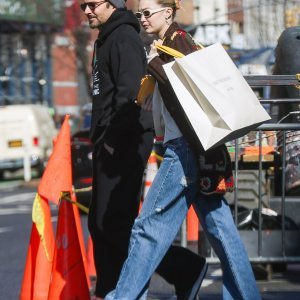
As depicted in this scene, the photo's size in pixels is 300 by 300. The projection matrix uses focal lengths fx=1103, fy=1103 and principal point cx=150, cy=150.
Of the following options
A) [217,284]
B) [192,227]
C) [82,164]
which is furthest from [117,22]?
[82,164]

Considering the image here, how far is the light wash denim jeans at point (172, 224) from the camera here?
544 centimetres

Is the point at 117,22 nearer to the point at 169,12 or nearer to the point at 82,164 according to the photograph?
the point at 169,12

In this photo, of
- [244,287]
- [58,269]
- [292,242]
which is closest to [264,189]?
[292,242]

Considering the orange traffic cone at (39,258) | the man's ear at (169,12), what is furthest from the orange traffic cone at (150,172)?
the man's ear at (169,12)

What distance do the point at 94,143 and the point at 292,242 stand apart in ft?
6.06

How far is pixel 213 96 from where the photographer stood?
5.09 meters

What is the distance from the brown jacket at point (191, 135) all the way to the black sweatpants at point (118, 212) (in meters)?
0.75

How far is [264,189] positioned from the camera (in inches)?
327

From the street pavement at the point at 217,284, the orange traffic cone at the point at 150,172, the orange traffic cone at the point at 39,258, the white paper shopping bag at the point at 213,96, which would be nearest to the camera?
the white paper shopping bag at the point at 213,96

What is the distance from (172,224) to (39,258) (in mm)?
2033

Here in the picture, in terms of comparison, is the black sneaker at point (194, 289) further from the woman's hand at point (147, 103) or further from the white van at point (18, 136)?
the white van at point (18, 136)

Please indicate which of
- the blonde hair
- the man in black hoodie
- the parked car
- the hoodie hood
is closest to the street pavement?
the man in black hoodie

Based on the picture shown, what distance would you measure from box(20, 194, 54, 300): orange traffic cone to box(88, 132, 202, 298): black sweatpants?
103cm

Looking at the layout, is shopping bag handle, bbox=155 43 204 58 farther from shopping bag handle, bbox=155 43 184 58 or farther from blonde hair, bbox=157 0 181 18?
blonde hair, bbox=157 0 181 18
